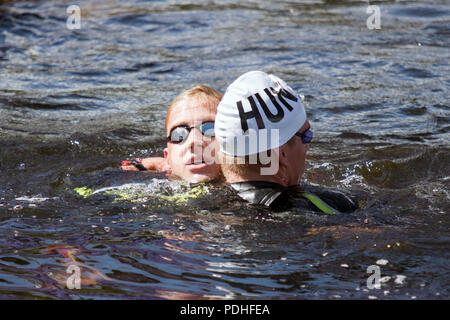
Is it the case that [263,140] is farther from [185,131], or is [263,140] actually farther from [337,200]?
[185,131]

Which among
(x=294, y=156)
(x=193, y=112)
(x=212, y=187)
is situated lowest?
(x=212, y=187)

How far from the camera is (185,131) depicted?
20.5 ft

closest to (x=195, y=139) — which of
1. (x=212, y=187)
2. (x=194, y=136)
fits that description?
(x=194, y=136)

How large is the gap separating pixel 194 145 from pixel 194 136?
0.10 meters

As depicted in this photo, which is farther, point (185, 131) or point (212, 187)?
point (185, 131)

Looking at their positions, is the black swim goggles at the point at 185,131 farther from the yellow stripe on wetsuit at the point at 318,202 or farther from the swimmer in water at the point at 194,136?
the yellow stripe on wetsuit at the point at 318,202

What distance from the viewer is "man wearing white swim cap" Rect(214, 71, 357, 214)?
4918 millimetres

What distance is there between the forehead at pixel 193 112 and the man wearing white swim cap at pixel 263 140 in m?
1.17

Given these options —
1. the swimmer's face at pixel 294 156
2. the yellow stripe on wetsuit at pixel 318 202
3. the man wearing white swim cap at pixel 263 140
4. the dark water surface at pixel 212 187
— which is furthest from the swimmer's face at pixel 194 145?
the yellow stripe on wetsuit at pixel 318 202

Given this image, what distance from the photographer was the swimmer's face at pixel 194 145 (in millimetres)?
6051

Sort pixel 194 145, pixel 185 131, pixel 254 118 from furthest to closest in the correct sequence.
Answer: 1. pixel 185 131
2. pixel 194 145
3. pixel 254 118

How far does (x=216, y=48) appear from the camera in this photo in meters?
12.7
